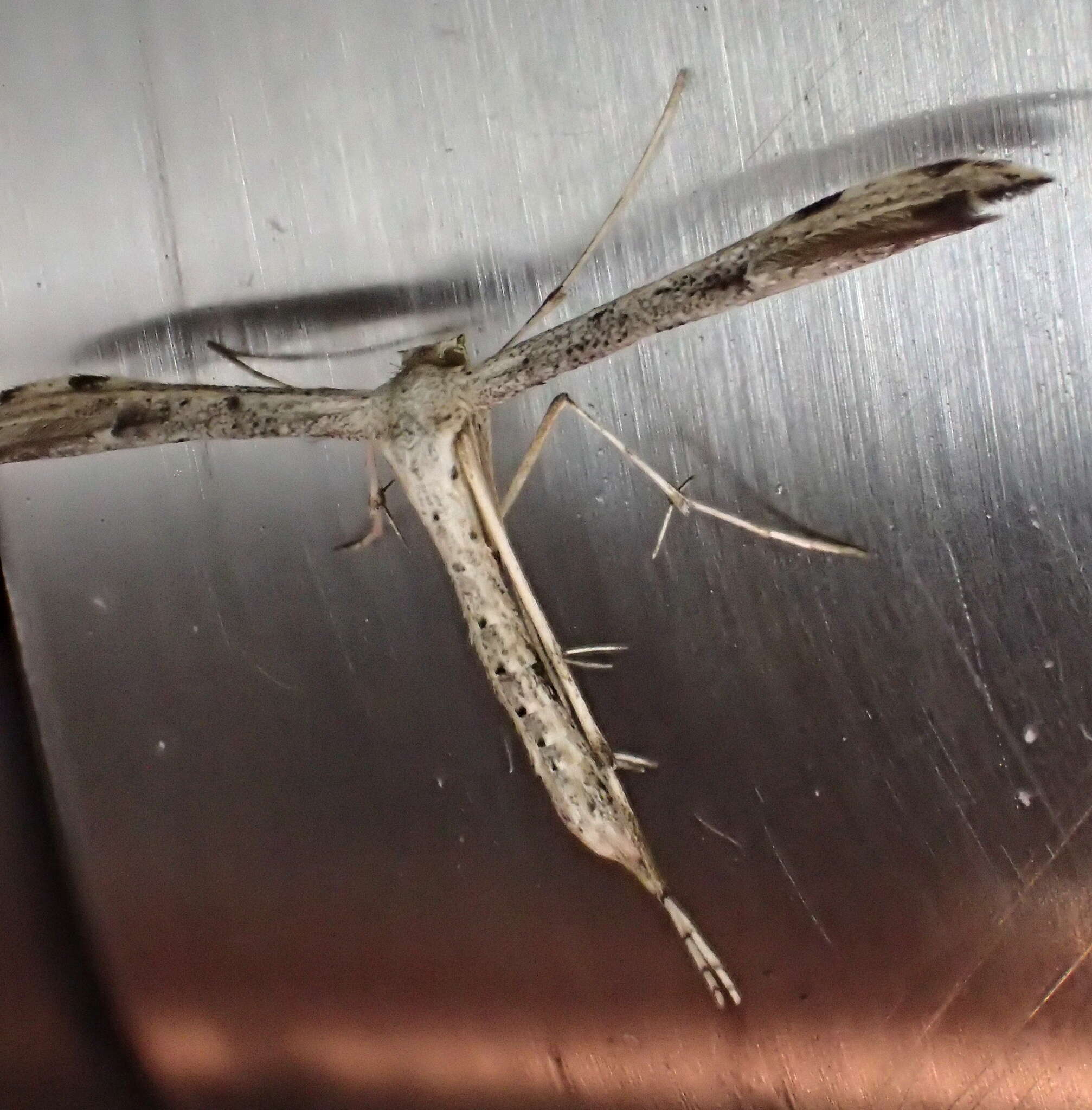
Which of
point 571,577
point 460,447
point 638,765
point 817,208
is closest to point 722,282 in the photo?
point 817,208

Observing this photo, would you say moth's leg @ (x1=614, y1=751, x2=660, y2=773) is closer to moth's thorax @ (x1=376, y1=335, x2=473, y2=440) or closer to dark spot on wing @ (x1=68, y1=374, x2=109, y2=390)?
moth's thorax @ (x1=376, y1=335, x2=473, y2=440)

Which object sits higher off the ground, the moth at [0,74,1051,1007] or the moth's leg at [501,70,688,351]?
the moth's leg at [501,70,688,351]

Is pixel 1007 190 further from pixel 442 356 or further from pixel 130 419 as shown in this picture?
pixel 130 419

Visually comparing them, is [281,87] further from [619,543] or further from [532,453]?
[619,543]

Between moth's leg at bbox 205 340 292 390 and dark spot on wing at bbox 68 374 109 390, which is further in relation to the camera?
moth's leg at bbox 205 340 292 390

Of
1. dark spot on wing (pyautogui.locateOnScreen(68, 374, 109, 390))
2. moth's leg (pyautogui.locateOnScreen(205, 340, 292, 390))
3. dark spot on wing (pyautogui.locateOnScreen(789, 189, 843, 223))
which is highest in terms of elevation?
moth's leg (pyautogui.locateOnScreen(205, 340, 292, 390))

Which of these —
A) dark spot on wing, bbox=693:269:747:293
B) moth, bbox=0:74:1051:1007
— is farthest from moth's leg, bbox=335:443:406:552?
dark spot on wing, bbox=693:269:747:293
